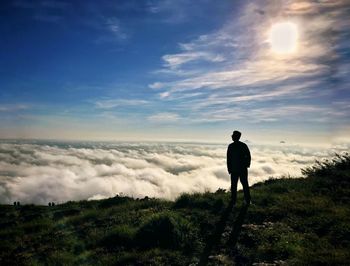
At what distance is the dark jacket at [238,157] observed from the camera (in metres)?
12.4

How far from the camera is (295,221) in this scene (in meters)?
10.6

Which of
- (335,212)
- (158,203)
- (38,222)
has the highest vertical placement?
(335,212)

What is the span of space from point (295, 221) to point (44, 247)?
341 inches

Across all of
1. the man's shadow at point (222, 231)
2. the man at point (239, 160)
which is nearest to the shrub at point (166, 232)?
the man's shadow at point (222, 231)

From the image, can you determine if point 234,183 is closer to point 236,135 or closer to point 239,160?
point 239,160

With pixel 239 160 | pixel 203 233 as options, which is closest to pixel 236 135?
pixel 239 160

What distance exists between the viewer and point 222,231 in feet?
33.3

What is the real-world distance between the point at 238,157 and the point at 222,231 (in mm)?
3382

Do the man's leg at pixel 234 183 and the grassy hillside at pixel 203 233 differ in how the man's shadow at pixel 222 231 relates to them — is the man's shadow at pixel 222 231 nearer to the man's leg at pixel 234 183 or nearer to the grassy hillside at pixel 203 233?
the grassy hillside at pixel 203 233

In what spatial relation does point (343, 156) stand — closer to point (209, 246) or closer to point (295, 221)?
point (295, 221)

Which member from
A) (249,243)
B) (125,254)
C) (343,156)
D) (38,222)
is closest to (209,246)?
(249,243)

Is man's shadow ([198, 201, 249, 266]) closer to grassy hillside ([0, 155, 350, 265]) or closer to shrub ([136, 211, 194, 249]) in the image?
grassy hillside ([0, 155, 350, 265])

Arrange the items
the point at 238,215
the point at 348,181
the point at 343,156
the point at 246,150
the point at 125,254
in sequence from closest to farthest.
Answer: the point at 125,254 → the point at 238,215 → the point at 246,150 → the point at 348,181 → the point at 343,156

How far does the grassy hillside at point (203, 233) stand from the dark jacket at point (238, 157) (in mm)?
1665
